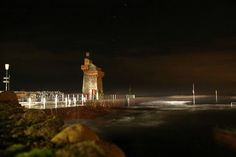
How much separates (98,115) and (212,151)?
55.4 ft

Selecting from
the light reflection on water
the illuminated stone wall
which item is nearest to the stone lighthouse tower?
the illuminated stone wall

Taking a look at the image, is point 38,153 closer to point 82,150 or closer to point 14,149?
point 14,149

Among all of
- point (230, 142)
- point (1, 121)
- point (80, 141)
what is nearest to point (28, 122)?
point (1, 121)

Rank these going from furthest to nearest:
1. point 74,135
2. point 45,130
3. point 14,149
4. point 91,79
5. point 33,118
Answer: point 91,79, point 33,118, point 45,130, point 74,135, point 14,149

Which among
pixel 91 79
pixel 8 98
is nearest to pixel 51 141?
pixel 8 98

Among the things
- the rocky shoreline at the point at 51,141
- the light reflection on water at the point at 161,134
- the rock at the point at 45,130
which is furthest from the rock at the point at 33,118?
the light reflection on water at the point at 161,134

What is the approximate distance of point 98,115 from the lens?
35.8 metres

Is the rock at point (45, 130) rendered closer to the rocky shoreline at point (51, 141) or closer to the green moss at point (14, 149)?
the rocky shoreline at point (51, 141)

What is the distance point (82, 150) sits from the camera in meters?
8.43

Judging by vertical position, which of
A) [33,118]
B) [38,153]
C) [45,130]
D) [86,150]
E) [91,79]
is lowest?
[38,153]

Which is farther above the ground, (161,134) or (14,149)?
(14,149)

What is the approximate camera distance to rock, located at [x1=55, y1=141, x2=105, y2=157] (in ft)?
27.4

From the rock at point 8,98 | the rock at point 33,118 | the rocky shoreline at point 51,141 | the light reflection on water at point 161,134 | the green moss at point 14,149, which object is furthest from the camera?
the light reflection on water at point 161,134

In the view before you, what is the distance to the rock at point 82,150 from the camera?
27.4 feet
